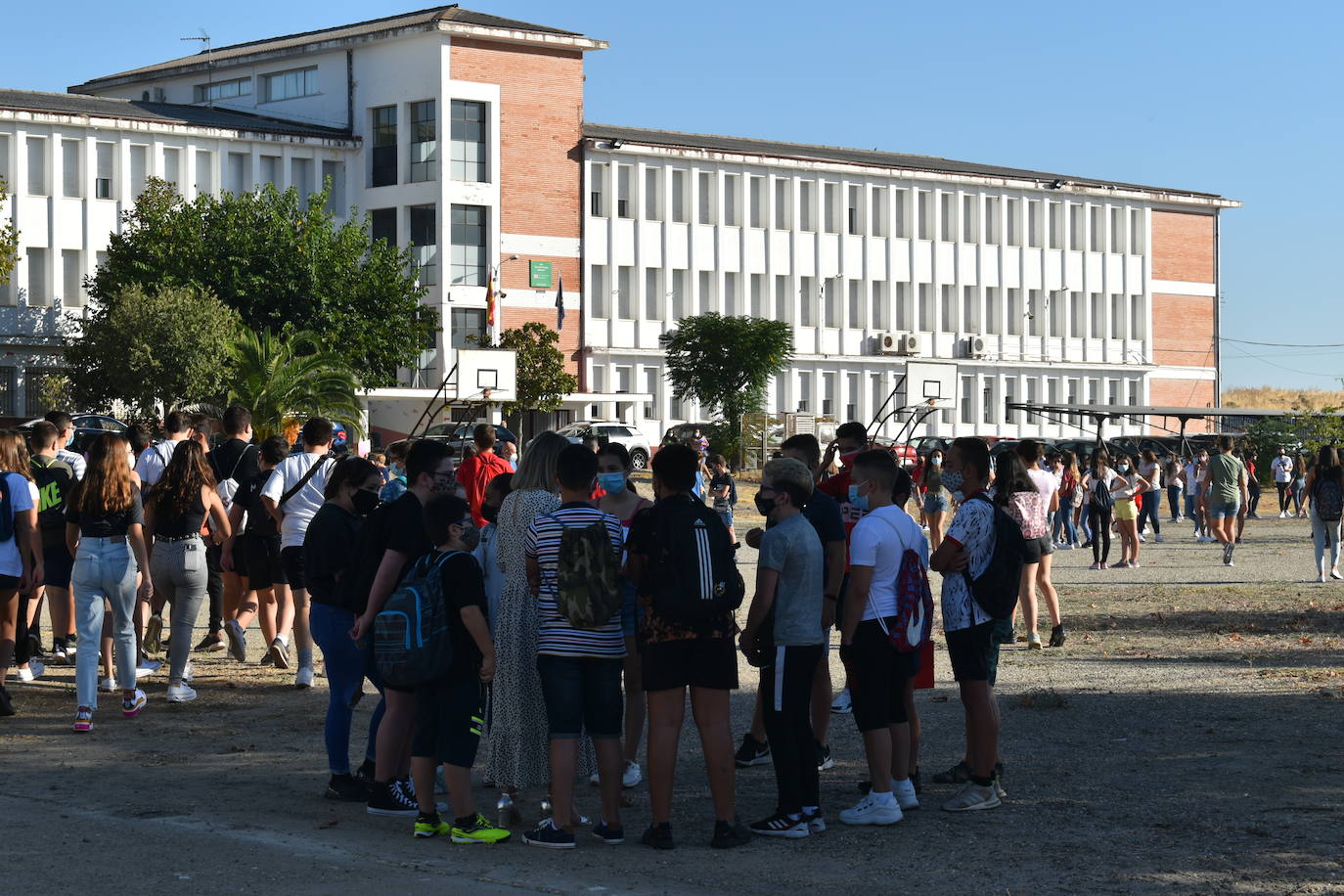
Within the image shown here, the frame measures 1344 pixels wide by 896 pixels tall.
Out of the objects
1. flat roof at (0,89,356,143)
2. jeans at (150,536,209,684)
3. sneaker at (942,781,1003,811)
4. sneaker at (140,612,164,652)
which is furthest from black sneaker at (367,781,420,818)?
flat roof at (0,89,356,143)

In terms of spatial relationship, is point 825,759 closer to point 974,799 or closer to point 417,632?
point 974,799

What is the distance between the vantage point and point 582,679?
7859 millimetres

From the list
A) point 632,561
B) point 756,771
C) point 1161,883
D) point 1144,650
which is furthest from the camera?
point 1144,650

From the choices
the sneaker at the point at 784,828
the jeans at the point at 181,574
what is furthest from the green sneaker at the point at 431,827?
the jeans at the point at 181,574

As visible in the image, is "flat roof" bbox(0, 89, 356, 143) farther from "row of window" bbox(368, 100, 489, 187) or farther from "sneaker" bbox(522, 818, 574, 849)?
"sneaker" bbox(522, 818, 574, 849)

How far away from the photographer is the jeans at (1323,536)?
→ 22.2 m

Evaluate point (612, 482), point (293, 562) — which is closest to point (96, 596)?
point (293, 562)

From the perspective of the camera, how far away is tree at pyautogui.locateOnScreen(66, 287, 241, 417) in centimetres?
5222

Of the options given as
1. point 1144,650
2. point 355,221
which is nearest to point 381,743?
point 1144,650

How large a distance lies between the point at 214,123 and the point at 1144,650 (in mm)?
55800

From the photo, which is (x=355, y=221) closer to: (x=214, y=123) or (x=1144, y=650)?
(x=214, y=123)

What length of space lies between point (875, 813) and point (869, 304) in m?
72.7

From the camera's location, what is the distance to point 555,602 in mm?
7777

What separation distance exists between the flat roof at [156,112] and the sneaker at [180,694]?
53719 mm
